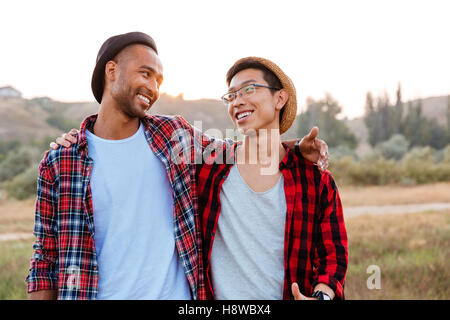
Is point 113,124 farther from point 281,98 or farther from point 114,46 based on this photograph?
point 281,98

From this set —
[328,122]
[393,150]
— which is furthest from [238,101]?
[328,122]

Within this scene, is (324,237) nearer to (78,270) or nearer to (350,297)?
(78,270)

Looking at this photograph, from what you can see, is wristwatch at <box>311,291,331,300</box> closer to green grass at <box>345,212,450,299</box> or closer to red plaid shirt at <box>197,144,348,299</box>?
red plaid shirt at <box>197,144,348,299</box>

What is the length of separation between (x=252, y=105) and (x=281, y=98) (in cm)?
29

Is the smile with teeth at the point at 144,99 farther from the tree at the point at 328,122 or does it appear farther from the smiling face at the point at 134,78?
the tree at the point at 328,122

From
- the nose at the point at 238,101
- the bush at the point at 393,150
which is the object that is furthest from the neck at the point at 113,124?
the bush at the point at 393,150

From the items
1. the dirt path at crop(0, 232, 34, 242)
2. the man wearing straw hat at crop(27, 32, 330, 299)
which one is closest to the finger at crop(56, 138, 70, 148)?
the man wearing straw hat at crop(27, 32, 330, 299)

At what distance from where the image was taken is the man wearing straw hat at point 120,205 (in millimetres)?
2254

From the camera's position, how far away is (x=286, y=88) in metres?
2.81

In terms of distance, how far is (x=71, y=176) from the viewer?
90.5 inches

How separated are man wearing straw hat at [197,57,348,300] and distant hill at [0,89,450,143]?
73.2 ft

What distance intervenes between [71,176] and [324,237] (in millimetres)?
1662

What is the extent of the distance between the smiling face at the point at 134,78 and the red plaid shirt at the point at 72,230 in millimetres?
356
